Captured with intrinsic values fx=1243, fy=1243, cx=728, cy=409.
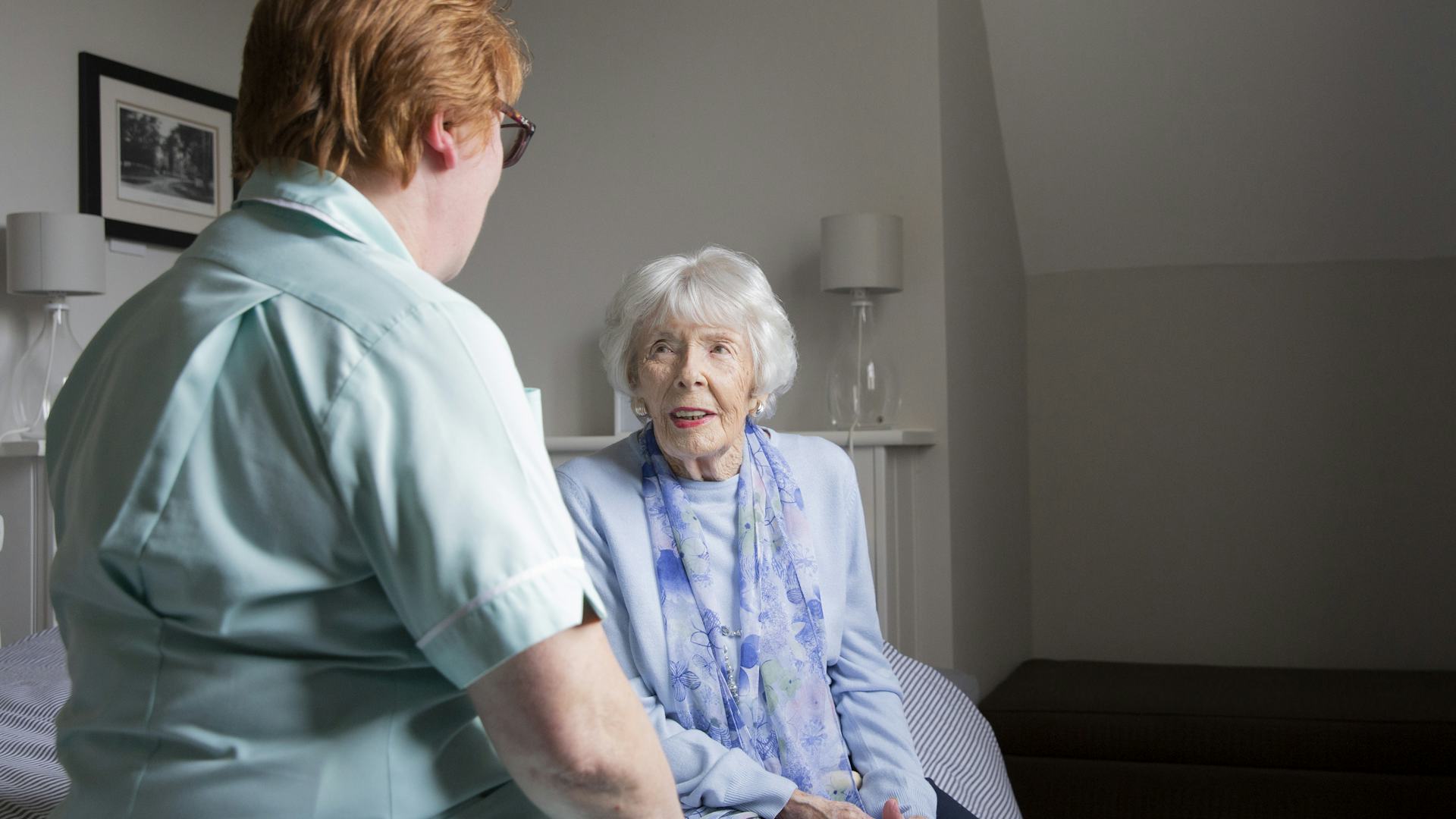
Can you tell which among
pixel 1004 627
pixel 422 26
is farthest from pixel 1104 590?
pixel 422 26

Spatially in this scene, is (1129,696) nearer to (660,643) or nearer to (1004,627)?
(1004,627)

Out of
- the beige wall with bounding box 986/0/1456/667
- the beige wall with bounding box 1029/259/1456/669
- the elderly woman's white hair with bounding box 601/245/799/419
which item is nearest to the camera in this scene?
the elderly woman's white hair with bounding box 601/245/799/419

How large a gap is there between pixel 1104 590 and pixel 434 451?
375 cm

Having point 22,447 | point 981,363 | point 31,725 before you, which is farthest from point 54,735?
point 981,363

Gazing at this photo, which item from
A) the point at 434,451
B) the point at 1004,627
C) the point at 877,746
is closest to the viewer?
the point at 434,451

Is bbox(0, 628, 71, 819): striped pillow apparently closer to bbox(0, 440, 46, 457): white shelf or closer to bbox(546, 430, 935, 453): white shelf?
bbox(0, 440, 46, 457): white shelf

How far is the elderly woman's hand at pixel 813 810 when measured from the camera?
1.63 metres

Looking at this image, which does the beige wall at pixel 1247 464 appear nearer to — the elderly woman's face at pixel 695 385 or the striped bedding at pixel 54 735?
the striped bedding at pixel 54 735

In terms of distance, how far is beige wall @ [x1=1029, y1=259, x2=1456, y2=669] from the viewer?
152 inches

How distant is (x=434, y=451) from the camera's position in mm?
725

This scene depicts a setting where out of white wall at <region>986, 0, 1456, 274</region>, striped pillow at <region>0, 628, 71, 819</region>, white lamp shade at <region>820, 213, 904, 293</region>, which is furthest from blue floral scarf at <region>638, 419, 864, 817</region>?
white wall at <region>986, 0, 1456, 274</region>

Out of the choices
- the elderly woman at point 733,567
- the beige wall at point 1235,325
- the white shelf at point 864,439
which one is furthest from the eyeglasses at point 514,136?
the beige wall at point 1235,325

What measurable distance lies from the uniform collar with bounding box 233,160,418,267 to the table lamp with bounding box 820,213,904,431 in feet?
8.50

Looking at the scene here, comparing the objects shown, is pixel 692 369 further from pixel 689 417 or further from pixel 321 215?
pixel 321 215
